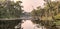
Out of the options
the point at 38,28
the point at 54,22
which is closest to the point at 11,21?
the point at 38,28

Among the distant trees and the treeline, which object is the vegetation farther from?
the distant trees

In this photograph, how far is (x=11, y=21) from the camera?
1.60m

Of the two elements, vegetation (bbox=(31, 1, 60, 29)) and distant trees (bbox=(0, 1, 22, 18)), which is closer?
vegetation (bbox=(31, 1, 60, 29))

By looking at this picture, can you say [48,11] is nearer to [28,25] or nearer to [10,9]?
[28,25]

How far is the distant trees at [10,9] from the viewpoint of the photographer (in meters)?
1.61

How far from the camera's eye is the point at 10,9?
5.38 feet

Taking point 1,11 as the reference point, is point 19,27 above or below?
below

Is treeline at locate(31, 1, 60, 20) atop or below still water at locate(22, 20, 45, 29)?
atop

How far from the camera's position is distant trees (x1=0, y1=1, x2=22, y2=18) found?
1.61 metres

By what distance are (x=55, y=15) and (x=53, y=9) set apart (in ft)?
0.21

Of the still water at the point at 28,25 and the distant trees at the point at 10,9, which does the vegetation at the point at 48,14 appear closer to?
the still water at the point at 28,25

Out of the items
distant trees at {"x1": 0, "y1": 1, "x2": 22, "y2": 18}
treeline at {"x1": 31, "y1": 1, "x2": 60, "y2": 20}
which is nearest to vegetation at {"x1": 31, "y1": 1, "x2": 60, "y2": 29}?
treeline at {"x1": 31, "y1": 1, "x2": 60, "y2": 20}

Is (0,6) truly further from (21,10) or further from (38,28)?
(38,28)

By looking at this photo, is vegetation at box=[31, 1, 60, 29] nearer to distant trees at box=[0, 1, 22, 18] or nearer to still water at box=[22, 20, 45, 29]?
still water at box=[22, 20, 45, 29]
